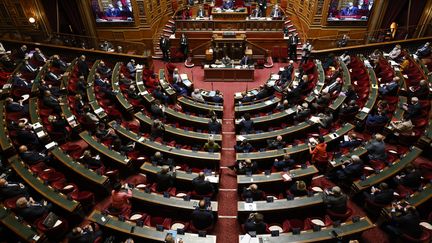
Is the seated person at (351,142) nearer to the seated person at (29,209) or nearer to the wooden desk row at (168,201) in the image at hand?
the wooden desk row at (168,201)

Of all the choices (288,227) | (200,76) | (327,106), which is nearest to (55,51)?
(200,76)

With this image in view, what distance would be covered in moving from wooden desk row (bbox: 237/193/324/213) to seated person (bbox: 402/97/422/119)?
4509mm

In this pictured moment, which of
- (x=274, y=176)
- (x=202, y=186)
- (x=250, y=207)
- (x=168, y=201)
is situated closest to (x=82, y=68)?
(x=168, y=201)

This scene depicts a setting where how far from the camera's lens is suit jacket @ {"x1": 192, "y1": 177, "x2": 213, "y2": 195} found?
7.04 metres

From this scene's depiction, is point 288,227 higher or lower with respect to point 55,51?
lower

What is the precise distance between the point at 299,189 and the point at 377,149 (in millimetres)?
2532

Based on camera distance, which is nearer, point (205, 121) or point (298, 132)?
point (298, 132)

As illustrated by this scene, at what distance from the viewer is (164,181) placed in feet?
23.7

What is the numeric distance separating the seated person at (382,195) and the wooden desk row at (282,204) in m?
1.17

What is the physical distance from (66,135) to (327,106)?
8282 millimetres

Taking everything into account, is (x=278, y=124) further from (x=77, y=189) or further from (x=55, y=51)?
(x=55, y=51)

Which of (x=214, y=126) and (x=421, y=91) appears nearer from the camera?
(x=214, y=126)

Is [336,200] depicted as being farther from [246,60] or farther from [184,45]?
[184,45]

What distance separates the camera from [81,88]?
10891mm
